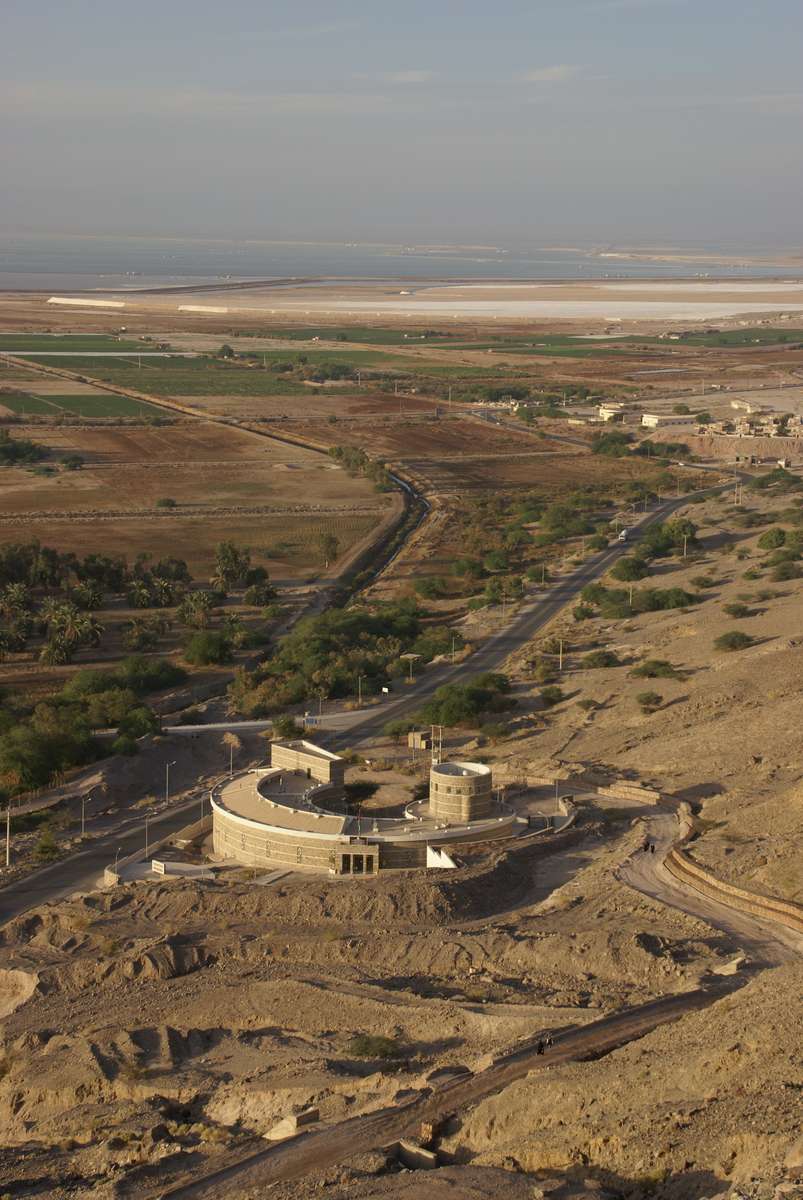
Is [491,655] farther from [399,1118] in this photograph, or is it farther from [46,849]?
[399,1118]

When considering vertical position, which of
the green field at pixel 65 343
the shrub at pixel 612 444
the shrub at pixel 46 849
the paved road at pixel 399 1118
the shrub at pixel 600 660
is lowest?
the shrub at pixel 46 849

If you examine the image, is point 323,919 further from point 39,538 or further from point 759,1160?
point 39,538

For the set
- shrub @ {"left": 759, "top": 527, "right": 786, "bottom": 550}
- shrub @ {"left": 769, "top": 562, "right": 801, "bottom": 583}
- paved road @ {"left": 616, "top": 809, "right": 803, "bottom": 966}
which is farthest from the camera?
shrub @ {"left": 759, "top": 527, "right": 786, "bottom": 550}

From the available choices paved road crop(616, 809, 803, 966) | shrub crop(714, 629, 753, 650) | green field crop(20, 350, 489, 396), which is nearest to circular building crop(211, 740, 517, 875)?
paved road crop(616, 809, 803, 966)

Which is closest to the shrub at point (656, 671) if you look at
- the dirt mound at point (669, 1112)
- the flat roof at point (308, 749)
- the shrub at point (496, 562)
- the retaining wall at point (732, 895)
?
the flat roof at point (308, 749)

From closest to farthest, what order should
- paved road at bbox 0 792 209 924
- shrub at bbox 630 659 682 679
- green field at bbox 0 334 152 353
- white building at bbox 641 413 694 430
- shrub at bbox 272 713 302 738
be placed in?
paved road at bbox 0 792 209 924, shrub at bbox 272 713 302 738, shrub at bbox 630 659 682 679, white building at bbox 641 413 694 430, green field at bbox 0 334 152 353

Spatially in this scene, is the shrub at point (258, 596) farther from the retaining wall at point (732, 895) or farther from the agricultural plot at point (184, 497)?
the retaining wall at point (732, 895)

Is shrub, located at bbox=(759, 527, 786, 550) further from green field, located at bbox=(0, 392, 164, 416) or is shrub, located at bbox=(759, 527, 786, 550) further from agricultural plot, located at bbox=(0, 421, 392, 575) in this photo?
green field, located at bbox=(0, 392, 164, 416)
